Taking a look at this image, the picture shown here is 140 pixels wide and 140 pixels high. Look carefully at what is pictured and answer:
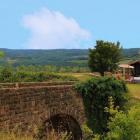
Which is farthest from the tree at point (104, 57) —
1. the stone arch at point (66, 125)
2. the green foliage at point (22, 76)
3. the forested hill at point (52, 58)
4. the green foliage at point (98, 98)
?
the stone arch at point (66, 125)

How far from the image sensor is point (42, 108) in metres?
21.5

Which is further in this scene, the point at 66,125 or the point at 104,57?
the point at 104,57

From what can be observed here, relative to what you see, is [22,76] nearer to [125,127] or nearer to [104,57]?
[125,127]

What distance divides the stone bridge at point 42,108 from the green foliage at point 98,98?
1.80 feet

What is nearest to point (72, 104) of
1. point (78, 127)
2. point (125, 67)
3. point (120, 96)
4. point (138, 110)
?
point (78, 127)

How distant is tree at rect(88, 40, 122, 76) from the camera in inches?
2704

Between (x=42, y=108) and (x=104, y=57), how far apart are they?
48.6 metres

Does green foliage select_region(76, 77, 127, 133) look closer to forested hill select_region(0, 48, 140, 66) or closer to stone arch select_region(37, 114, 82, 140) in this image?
stone arch select_region(37, 114, 82, 140)

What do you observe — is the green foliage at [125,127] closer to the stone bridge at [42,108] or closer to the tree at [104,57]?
the stone bridge at [42,108]

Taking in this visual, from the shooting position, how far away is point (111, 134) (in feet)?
41.1

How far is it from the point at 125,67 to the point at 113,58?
20.7 feet

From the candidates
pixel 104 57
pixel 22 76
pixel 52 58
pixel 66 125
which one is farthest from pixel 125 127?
pixel 52 58

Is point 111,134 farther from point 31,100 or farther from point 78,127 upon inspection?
point 78,127

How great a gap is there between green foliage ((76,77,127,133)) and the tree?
40.7 metres
